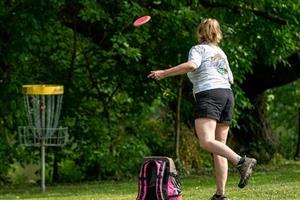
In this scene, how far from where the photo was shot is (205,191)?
33.3 feet

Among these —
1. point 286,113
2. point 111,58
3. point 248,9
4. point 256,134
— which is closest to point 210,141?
point 248,9

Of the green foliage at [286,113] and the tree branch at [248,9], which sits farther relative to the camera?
the green foliage at [286,113]

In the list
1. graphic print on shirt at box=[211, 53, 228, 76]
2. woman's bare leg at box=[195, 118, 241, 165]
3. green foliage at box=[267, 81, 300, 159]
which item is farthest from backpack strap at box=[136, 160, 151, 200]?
green foliage at box=[267, 81, 300, 159]

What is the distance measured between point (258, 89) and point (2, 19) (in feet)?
21.1

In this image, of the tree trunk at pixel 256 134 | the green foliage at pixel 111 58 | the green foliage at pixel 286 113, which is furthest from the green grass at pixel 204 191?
the green foliage at pixel 286 113

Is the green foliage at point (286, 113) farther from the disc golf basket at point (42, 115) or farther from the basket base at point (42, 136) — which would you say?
the disc golf basket at point (42, 115)

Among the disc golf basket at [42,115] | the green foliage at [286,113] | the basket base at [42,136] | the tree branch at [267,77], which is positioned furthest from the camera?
the green foliage at [286,113]

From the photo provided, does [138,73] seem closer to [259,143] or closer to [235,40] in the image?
[235,40]

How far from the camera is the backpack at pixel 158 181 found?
24.5ft

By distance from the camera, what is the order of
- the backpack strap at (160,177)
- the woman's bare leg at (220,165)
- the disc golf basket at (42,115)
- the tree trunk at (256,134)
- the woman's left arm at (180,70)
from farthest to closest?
the tree trunk at (256,134)
the disc golf basket at (42,115)
the woman's bare leg at (220,165)
the woman's left arm at (180,70)
the backpack strap at (160,177)

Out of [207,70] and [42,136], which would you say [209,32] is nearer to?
[207,70]

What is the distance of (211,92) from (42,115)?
4960 mm

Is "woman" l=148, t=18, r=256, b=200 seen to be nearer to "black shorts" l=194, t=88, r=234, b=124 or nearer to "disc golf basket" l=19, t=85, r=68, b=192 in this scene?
"black shorts" l=194, t=88, r=234, b=124

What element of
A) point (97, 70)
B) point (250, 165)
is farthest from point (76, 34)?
point (250, 165)
